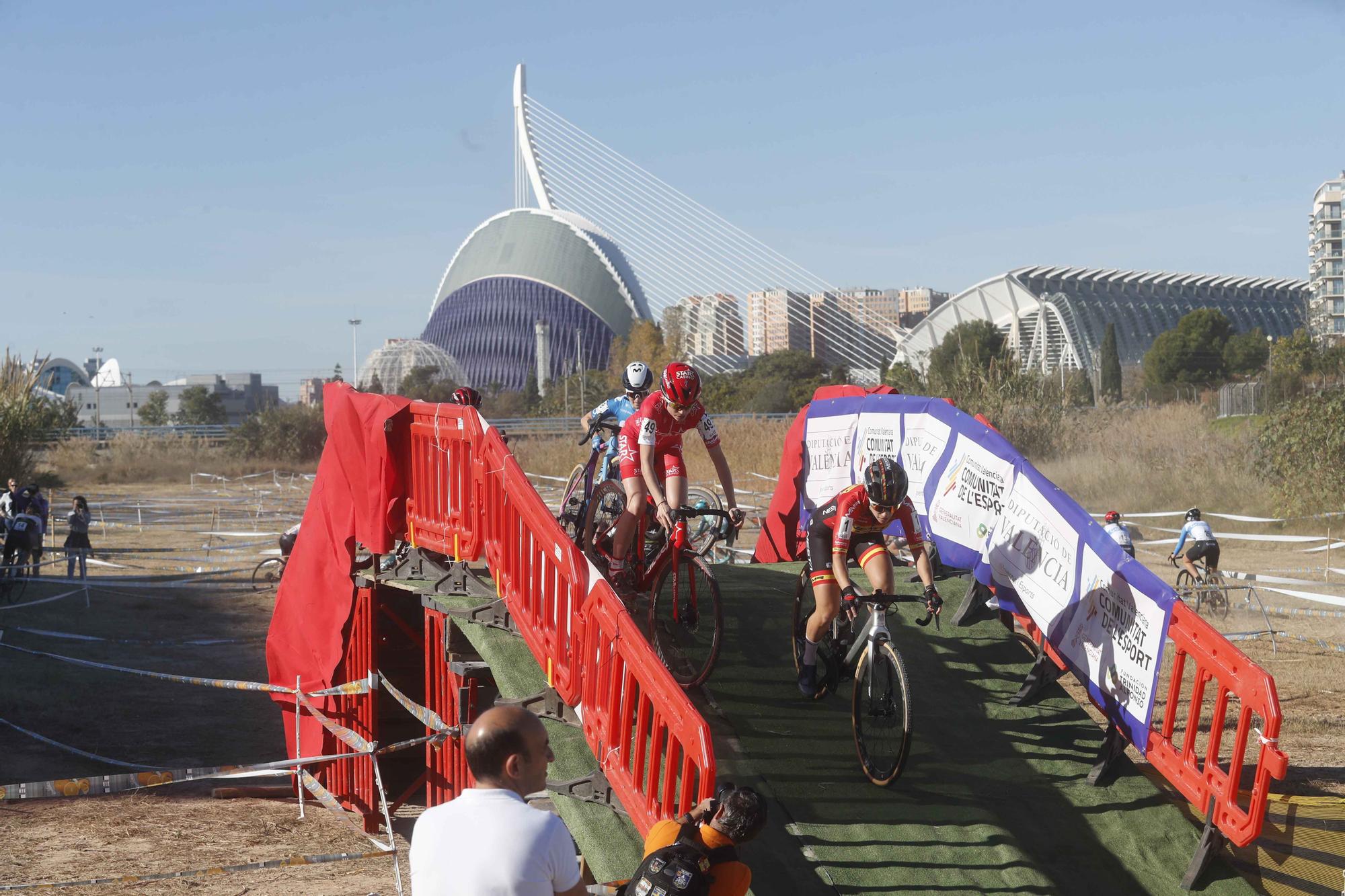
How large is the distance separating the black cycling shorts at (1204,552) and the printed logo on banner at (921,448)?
29.2ft

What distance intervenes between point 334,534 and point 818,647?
4.82 metres

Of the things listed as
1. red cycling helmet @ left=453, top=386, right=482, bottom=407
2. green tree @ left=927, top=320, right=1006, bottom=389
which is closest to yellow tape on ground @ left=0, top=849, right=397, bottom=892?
red cycling helmet @ left=453, top=386, right=482, bottom=407

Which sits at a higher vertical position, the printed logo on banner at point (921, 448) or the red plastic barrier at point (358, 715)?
the printed logo on banner at point (921, 448)

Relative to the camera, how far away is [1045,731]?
8320mm

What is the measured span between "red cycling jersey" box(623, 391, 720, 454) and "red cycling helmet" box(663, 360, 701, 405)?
148 millimetres

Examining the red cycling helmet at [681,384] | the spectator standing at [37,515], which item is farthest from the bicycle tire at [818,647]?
the spectator standing at [37,515]

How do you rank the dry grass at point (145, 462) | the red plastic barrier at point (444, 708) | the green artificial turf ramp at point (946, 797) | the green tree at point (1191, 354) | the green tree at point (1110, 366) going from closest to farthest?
the green artificial turf ramp at point (946, 797) → the red plastic barrier at point (444, 708) → the dry grass at point (145, 462) → the green tree at point (1110, 366) → the green tree at point (1191, 354)

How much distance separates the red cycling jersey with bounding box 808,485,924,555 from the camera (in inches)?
290

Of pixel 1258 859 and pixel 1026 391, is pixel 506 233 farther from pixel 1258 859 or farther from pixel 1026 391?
pixel 1258 859

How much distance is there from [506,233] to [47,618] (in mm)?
100563

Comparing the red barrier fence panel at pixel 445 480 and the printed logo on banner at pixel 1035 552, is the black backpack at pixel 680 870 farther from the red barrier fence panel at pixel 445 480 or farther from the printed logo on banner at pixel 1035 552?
the red barrier fence panel at pixel 445 480

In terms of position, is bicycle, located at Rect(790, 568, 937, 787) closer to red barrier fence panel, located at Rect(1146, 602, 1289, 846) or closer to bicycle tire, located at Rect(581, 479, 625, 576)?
red barrier fence panel, located at Rect(1146, 602, 1289, 846)

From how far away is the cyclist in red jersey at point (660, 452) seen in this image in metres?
8.23

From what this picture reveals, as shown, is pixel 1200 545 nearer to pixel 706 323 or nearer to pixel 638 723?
pixel 638 723
